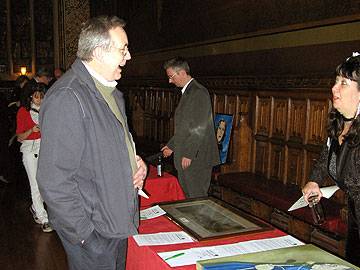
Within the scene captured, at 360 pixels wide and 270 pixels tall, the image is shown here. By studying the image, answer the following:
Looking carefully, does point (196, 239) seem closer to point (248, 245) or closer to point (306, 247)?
point (248, 245)

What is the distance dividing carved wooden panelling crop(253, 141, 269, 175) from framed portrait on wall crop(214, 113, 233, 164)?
0.35 m

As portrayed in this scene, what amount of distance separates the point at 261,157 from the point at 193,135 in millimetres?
973

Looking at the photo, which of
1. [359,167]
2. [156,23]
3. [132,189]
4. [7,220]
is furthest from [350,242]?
[156,23]

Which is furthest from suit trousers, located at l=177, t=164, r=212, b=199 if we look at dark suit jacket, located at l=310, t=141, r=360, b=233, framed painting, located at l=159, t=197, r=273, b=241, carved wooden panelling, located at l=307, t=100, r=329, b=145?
dark suit jacket, located at l=310, t=141, r=360, b=233

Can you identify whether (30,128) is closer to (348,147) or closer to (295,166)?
(295,166)

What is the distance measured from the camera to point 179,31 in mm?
7262

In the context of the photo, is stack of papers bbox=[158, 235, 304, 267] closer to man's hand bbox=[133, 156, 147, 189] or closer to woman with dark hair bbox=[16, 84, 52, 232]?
man's hand bbox=[133, 156, 147, 189]

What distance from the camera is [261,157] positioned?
15.4 feet

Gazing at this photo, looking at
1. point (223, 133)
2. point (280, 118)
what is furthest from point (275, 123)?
point (223, 133)

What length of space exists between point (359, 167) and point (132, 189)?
1.15 metres

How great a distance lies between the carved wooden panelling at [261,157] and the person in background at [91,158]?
9.34 ft

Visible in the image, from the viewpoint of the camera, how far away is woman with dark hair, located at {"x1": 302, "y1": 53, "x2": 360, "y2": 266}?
7.06 feet

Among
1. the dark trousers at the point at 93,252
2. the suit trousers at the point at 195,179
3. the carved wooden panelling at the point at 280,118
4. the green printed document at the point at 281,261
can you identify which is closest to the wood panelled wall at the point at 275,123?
the carved wooden panelling at the point at 280,118

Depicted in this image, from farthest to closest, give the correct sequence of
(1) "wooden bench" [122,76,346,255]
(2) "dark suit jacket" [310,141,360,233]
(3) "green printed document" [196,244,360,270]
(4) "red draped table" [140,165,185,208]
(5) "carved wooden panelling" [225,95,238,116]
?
(5) "carved wooden panelling" [225,95,238,116] → (4) "red draped table" [140,165,185,208] → (1) "wooden bench" [122,76,346,255] → (2) "dark suit jacket" [310,141,360,233] → (3) "green printed document" [196,244,360,270]
